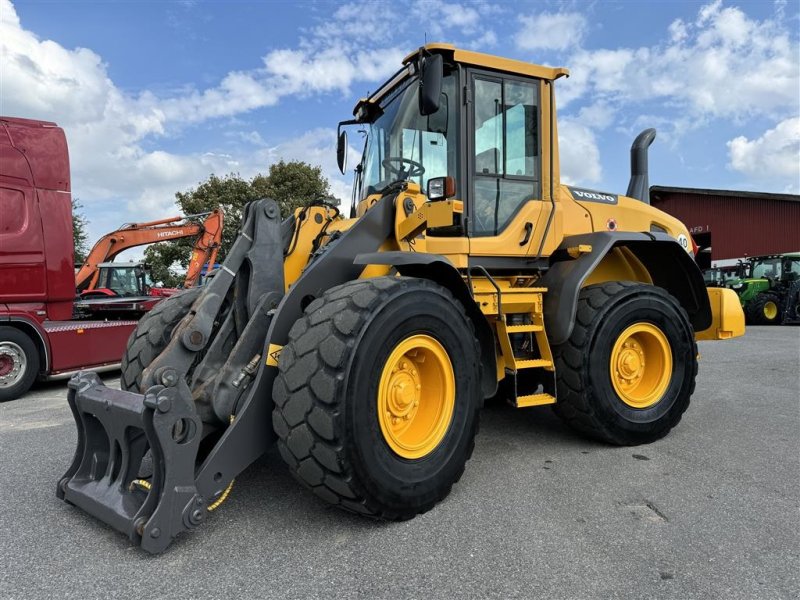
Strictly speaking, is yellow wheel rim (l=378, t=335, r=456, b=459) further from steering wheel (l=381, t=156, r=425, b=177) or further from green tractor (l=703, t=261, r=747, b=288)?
green tractor (l=703, t=261, r=747, b=288)

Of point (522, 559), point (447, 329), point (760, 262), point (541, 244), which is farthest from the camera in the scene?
point (760, 262)

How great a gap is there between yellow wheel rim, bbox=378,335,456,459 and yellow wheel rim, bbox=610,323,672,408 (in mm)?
1744

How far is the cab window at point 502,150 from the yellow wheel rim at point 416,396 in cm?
122

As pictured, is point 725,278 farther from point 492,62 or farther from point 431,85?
point 431,85

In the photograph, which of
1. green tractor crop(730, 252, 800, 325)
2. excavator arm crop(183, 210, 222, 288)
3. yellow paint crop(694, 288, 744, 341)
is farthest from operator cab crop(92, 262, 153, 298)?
green tractor crop(730, 252, 800, 325)

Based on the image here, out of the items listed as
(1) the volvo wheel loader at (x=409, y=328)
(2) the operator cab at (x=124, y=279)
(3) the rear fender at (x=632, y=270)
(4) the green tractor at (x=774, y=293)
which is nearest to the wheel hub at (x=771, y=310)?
(4) the green tractor at (x=774, y=293)

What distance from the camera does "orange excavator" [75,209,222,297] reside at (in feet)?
37.7

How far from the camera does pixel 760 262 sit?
18953 millimetres

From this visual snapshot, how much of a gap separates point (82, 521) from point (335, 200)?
2.47 m

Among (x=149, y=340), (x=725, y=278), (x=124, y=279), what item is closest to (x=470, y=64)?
(x=149, y=340)

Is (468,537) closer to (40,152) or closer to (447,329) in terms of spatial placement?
(447,329)

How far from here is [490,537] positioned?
271 cm

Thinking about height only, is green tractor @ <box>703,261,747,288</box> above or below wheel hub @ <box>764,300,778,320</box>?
above

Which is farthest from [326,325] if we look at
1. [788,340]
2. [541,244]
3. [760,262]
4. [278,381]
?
[760,262]
